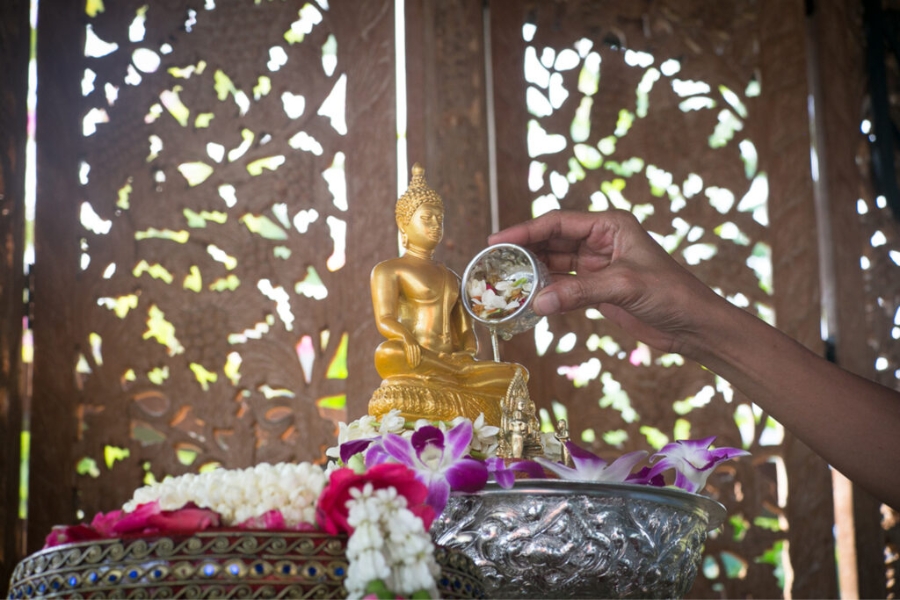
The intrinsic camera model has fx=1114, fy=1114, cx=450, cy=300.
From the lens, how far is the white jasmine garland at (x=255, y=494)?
0.59 m

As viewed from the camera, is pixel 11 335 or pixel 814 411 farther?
pixel 11 335

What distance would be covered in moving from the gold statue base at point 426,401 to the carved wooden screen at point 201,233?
108cm

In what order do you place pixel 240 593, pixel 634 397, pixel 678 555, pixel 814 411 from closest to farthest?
pixel 240 593 < pixel 678 555 < pixel 814 411 < pixel 634 397

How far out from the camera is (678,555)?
0.81 metres

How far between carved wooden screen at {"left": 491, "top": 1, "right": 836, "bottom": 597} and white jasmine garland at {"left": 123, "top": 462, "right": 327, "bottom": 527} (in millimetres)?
1778

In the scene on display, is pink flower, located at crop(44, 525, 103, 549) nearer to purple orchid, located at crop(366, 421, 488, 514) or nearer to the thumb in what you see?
purple orchid, located at crop(366, 421, 488, 514)

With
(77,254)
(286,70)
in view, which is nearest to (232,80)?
(286,70)

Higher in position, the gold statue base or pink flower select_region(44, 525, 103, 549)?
the gold statue base

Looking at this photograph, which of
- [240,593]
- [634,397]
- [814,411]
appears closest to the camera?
[240,593]

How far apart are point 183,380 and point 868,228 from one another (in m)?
1.56

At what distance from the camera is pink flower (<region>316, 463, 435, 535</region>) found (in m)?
0.56

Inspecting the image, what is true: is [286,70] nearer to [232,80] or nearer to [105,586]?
[232,80]

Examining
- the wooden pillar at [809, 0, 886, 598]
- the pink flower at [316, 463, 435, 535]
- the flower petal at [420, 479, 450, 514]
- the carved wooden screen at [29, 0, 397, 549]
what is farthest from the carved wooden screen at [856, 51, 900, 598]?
the pink flower at [316, 463, 435, 535]

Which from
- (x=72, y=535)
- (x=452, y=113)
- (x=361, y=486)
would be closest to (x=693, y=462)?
(x=361, y=486)
